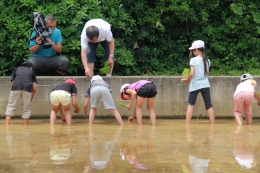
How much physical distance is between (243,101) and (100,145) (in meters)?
3.86

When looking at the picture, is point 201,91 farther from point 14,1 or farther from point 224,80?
point 14,1

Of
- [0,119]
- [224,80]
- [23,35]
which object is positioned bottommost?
[0,119]

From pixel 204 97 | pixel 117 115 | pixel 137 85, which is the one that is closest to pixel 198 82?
pixel 204 97

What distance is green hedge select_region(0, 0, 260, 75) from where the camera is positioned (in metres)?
12.3

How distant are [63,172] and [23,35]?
639cm

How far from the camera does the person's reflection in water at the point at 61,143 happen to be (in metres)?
7.10

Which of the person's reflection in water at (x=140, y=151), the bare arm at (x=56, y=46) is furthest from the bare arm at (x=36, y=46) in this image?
the person's reflection in water at (x=140, y=151)

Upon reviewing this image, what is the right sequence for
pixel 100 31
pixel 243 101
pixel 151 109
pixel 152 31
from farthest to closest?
pixel 152 31 → pixel 100 31 → pixel 243 101 → pixel 151 109

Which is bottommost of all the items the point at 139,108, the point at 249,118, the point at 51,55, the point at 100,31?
the point at 249,118

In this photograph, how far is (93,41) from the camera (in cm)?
1134

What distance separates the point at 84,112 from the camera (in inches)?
438

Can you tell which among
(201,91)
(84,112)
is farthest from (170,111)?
(84,112)

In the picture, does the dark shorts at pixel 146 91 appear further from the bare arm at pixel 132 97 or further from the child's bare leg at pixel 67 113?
the child's bare leg at pixel 67 113

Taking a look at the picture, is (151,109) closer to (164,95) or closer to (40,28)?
(164,95)
